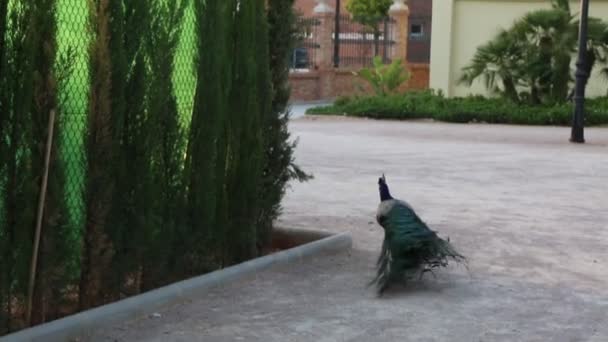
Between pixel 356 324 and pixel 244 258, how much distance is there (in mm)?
1647

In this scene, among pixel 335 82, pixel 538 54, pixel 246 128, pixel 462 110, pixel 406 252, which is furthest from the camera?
pixel 335 82

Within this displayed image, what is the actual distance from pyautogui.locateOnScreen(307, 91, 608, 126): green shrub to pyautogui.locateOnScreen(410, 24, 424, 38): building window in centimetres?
2073

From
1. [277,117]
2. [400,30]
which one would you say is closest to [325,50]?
[400,30]

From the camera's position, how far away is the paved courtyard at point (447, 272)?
5.74 meters

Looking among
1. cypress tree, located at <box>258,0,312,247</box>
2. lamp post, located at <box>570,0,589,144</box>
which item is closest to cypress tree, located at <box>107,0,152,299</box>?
cypress tree, located at <box>258,0,312,247</box>

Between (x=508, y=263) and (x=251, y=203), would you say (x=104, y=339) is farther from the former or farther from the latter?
(x=508, y=263)

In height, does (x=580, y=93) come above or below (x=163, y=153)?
above

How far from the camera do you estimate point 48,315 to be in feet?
18.1

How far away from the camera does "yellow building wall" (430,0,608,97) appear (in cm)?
3112

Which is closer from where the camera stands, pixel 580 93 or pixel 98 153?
pixel 98 153

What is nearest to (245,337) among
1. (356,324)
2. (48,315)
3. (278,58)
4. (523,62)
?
(356,324)

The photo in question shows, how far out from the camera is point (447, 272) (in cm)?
726

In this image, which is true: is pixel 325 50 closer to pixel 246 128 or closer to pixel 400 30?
pixel 400 30

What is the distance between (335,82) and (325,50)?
1.96 m
